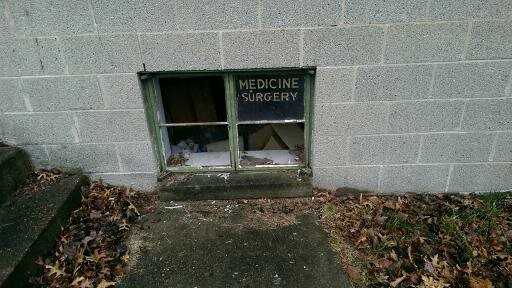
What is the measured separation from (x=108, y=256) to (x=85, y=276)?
0.75 feet

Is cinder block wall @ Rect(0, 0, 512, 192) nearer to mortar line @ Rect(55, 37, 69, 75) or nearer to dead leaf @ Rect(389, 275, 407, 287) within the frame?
mortar line @ Rect(55, 37, 69, 75)

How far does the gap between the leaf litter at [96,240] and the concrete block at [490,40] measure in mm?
3076

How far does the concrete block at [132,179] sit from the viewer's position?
3314 mm

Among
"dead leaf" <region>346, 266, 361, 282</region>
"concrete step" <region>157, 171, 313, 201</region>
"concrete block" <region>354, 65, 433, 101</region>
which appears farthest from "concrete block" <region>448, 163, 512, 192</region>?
"dead leaf" <region>346, 266, 361, 282</region>

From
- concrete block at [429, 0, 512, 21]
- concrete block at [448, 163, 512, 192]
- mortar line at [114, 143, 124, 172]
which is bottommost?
concrete block at [448, 163, 512, 192]

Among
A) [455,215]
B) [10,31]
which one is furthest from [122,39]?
[455,215]

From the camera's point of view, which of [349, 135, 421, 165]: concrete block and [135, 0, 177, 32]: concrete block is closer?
[135, 0, 177, 32]: concrete block

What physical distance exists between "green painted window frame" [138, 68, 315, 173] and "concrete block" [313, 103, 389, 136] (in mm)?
151

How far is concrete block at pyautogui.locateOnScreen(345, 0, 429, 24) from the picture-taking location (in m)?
2.66

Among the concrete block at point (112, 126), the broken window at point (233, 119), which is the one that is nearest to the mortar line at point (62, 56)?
the concrete block at point (112, 126)

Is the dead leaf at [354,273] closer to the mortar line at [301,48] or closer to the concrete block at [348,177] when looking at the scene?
the concrete block at [348,177]

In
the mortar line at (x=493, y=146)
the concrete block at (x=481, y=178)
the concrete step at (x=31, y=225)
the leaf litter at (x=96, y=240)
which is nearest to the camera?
the concrete step at (x=31, y=225)

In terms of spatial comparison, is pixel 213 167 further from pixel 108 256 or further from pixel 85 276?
pixel 85 276

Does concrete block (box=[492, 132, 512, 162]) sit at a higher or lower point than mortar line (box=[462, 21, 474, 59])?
lower
